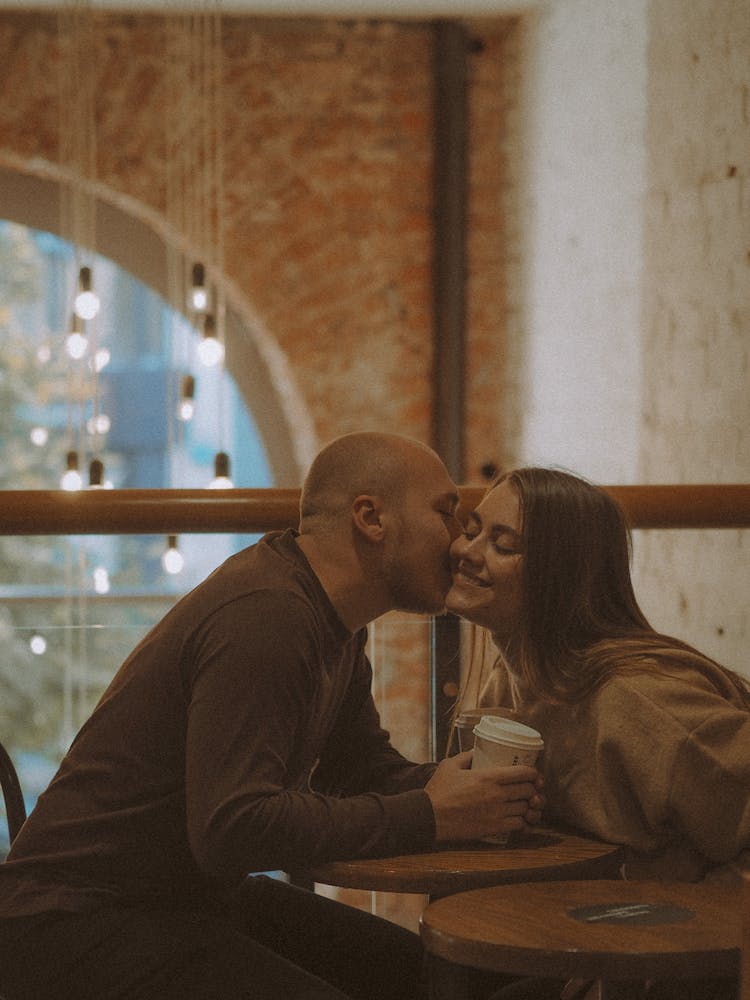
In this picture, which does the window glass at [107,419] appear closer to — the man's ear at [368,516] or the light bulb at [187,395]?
the light bulb at [187,395]

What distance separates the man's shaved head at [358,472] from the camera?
1.75m

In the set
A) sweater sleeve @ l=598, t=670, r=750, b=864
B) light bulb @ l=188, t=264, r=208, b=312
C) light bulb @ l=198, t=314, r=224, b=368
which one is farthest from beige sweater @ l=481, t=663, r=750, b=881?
light bulb @ l=188, t=264, r=208, b=312

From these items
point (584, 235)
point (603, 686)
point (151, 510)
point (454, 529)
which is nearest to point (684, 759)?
point (603, 686)

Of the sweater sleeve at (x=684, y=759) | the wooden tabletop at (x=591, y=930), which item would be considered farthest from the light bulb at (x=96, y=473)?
the wooden tabletop at (x=591, y=930)

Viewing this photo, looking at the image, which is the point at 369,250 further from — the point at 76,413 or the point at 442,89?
the point at 76,413

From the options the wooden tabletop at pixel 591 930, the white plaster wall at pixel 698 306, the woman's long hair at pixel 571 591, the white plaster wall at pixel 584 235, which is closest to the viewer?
the wooden tabletop at pixel 591 930

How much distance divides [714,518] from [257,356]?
156 inches

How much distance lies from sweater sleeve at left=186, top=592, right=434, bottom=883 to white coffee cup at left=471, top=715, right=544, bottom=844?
0.09 meters

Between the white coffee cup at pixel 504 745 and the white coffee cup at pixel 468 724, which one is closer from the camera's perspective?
the white coffee cup at pixel 504 745

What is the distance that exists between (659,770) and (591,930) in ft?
0.91

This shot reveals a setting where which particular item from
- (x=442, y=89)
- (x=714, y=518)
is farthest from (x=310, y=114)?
(x=714, y=518)

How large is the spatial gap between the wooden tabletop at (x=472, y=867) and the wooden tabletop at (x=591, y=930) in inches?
1.8

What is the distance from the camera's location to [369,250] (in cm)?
592

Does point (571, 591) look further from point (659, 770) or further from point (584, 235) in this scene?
point (584, 235)
